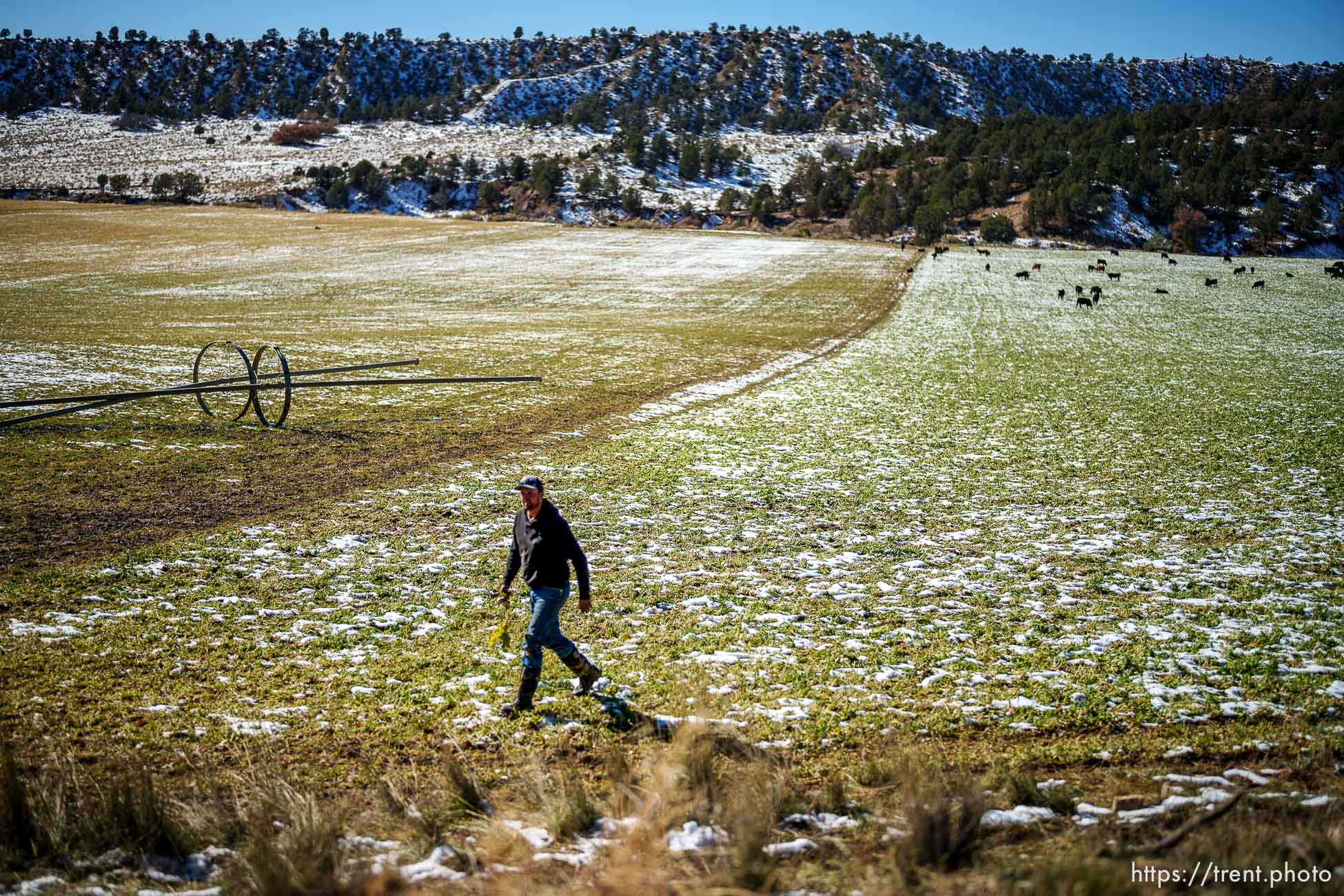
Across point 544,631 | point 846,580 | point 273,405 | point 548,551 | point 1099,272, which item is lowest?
point 846,580

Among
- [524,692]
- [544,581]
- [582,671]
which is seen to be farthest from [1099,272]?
[524,692]

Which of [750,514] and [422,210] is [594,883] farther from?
[422,210]

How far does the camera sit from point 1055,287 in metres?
66.2

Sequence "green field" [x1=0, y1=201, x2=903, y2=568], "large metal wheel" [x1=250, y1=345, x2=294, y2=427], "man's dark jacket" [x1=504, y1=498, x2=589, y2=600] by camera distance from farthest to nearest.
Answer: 1. "large metal wheel" [x1=250, y1=345, x2=294, y2=427]
2. "green field" [x1=0, y1=201, x2=903, y2=568]
3. "man's dark jacket" [x1=504, y1=498, x2=589, y2=600]

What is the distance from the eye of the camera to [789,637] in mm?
10414

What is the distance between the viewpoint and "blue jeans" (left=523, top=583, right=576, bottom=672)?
8570 millimetres

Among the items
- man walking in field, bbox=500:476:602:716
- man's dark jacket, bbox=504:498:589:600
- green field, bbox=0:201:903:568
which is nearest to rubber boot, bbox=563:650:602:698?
man walking in field, bbox=500:476:602:716

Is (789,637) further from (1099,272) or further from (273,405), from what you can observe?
(1099,272)

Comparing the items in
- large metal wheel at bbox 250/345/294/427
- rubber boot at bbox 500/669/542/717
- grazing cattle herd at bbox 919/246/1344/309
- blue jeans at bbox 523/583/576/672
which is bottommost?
rubber boot at bbox 500/669/542/717

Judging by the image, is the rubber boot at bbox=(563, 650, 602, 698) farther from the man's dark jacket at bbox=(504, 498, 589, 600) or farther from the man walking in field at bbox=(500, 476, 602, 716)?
the man's dark jacket at bbox=(504, 498, 589, 600)

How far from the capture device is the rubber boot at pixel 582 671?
28.7 feet

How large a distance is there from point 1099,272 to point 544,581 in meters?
81.8

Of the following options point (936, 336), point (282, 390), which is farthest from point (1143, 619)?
point (936, 336)

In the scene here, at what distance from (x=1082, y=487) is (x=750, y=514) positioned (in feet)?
25.0
